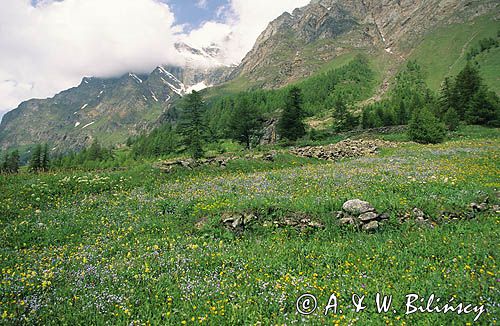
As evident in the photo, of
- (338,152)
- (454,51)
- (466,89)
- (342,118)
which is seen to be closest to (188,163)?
(338,152)

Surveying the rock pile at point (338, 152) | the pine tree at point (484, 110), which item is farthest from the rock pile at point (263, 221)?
the pine tree at point (484, 110)

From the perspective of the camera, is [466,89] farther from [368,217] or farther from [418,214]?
[368,217]

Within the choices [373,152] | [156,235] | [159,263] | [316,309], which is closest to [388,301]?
[316,309]

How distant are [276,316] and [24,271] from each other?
7182mm

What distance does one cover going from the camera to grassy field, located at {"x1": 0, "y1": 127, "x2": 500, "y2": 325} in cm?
574

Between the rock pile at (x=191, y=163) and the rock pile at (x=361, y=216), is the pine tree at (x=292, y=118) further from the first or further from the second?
the rock pile at (x=361, y=216)

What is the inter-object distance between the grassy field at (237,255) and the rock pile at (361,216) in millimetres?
404

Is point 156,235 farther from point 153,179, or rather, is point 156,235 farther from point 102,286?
point 153,179

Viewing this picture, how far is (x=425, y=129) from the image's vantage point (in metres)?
37.0

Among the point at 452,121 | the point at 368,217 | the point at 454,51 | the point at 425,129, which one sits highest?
the point at 454,51

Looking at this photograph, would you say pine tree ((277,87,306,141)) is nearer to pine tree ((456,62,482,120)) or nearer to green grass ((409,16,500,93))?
pine tree ((456,62,482,120))

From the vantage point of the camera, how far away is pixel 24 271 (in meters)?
7.52

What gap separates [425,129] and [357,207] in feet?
111

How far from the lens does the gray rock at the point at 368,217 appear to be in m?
10.0
